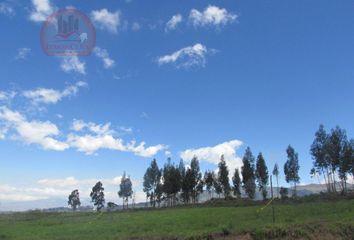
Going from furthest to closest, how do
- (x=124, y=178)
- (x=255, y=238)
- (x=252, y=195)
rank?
(x=124, y=178) → (x=252, y=195) → (x=255, y=238)

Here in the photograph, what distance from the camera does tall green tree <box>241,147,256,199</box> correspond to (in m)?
96.8

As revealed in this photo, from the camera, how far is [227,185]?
10469cm

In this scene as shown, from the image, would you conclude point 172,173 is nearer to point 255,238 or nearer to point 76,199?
point 76,199

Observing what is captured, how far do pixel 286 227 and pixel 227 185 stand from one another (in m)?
83.1

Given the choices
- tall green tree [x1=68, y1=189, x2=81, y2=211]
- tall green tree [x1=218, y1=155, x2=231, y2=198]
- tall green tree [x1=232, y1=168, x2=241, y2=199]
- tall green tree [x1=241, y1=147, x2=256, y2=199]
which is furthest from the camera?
tall green tree [x1=68, y1=189, x2=81, y2=211]

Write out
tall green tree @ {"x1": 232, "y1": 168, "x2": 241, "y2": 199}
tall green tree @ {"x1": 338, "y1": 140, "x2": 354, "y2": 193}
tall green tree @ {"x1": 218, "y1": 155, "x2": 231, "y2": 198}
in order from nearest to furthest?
tall green tree @ {"x1": 338, "y1": 140, "x2": 354, "y2": 193}
tall green tree @ {"x1": 218, "y1": 155, "x2": 231, "y2": 198}
tall green tree @ {"x1": 232, "y1": 168, "x2": 241, "y2": 199}

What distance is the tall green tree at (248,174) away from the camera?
9675 cm

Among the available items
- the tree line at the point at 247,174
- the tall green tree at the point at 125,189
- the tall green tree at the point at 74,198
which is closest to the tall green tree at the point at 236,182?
the tree line at the point at 247,174

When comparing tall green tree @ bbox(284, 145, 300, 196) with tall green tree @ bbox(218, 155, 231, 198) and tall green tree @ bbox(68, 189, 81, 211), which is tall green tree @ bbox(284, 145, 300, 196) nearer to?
tall green tree @ bbox(218, 155, 231, 198)

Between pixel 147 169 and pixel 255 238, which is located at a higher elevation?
pixel 147 169

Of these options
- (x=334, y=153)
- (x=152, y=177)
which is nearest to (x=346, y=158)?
(x=334, y=153)

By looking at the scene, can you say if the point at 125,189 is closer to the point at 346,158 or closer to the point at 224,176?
the point at 224,176

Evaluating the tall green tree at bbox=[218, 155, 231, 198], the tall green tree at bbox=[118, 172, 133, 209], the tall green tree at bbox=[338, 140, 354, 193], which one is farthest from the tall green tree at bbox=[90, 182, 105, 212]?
the tall green tree at bbox=[338, 140, 354, 193]

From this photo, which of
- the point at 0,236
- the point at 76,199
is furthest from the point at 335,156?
the point at 76,199
